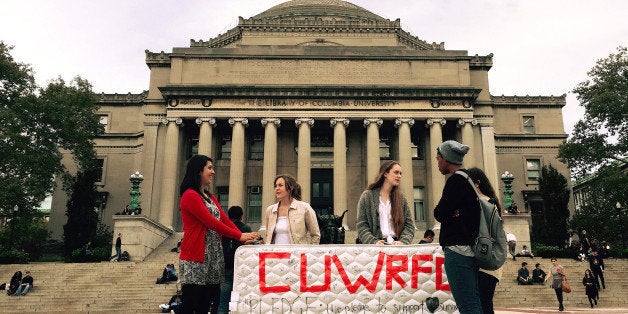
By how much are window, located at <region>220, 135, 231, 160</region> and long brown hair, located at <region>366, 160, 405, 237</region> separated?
111 ft

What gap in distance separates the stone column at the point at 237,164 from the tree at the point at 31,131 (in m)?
10.9

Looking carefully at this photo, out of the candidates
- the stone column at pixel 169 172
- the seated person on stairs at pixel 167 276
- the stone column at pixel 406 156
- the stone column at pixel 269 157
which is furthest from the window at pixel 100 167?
the stone column at pixel 406 156

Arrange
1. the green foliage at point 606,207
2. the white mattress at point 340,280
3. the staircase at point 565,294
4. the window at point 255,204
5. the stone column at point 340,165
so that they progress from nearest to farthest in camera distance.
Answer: the white mattress at point 340,280
the staircase at point 565,294
the green foliage at point 606,207
the stone column at point 340,165
the window at point 255,204

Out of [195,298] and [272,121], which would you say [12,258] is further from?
[195,298]

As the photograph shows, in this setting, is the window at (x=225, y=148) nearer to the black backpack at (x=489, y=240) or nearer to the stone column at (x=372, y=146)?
the stone column at (x=372, y=146)

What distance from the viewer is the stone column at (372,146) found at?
1507 inches

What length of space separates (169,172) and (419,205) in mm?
19130

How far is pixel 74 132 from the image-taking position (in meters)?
36.9

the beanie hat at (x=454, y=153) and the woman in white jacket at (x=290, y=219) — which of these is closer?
the beanie hat at (x=454, y=153)

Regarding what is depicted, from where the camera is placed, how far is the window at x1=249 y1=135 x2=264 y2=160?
40.9m

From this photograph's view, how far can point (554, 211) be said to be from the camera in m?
34.5

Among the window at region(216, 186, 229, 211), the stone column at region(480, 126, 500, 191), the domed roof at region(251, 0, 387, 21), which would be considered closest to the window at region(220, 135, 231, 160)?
the window at region(216, 186, 229, 211)

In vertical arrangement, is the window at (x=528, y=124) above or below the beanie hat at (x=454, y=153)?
above

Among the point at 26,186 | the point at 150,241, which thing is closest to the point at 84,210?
the point at 26,186
